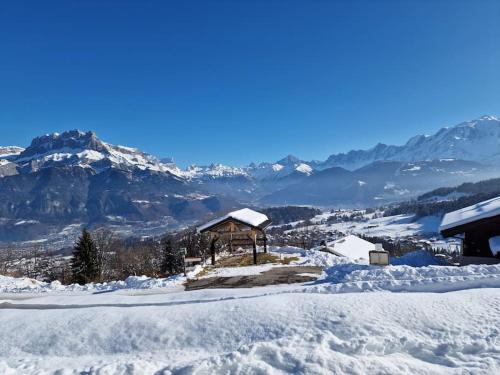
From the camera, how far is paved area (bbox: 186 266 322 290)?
17.4 meters

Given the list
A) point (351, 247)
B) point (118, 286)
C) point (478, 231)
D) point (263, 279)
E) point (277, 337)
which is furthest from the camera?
point (351, 247)

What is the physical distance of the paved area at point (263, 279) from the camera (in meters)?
17.4

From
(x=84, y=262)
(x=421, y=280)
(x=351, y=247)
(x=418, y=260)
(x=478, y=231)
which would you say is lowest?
(x=421, y=280)

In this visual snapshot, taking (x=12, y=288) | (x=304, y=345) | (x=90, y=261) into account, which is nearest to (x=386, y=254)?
(x=304, y=345)

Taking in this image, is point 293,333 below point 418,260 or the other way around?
below

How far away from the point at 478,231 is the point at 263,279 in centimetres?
1133

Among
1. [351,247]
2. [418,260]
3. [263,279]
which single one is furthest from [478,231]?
[351,247]

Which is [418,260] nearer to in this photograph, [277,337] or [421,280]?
[421,280]

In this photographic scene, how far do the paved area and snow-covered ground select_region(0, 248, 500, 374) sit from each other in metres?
4.71

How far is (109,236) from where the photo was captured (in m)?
63.7

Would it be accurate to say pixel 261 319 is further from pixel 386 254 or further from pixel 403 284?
pixel 386 254

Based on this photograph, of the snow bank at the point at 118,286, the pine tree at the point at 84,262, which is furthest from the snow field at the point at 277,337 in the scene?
the pine tree at the point at 84,262

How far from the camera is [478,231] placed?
62.0 ft

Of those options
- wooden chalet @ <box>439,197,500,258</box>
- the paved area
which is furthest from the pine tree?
wooden chalet @ <box>439,197,500,258</box>
